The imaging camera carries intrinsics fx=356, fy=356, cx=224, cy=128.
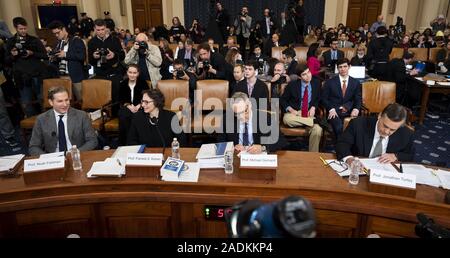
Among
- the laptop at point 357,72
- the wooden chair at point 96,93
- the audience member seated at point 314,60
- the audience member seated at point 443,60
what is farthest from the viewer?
the audience member seated at point 443,60

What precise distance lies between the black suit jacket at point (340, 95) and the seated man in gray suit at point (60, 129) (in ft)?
9.81

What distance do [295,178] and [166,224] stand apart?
951mm

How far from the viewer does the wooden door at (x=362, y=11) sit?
44.7 feet

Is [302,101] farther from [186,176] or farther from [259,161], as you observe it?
[186,176]

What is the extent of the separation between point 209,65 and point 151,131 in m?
2.48

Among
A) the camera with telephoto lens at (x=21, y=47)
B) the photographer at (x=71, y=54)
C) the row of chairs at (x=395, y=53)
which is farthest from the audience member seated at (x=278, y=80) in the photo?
the camera with telephoto lens at (x=21, y=47)

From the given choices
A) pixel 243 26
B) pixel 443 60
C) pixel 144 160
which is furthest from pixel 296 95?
pixel 243 26

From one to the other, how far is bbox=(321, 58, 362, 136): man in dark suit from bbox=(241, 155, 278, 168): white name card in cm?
231

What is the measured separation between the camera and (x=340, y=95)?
15.4ft

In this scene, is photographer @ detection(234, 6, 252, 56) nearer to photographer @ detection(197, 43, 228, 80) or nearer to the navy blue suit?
photographer @ detection(197, 43, 228, 80)

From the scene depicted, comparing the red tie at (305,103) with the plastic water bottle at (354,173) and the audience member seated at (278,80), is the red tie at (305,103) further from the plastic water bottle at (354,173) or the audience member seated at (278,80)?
the plastic water bottle at (354,173)

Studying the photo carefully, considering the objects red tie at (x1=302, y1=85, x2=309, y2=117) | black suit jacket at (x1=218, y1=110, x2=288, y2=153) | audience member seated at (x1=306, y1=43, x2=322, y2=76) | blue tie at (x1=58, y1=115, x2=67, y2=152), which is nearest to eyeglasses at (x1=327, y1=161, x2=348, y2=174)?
black suit jacket at (x1=218, y1=110, x2=288, y2=153)

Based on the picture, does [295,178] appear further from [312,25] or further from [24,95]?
[312,25]

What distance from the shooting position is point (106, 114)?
470cm
